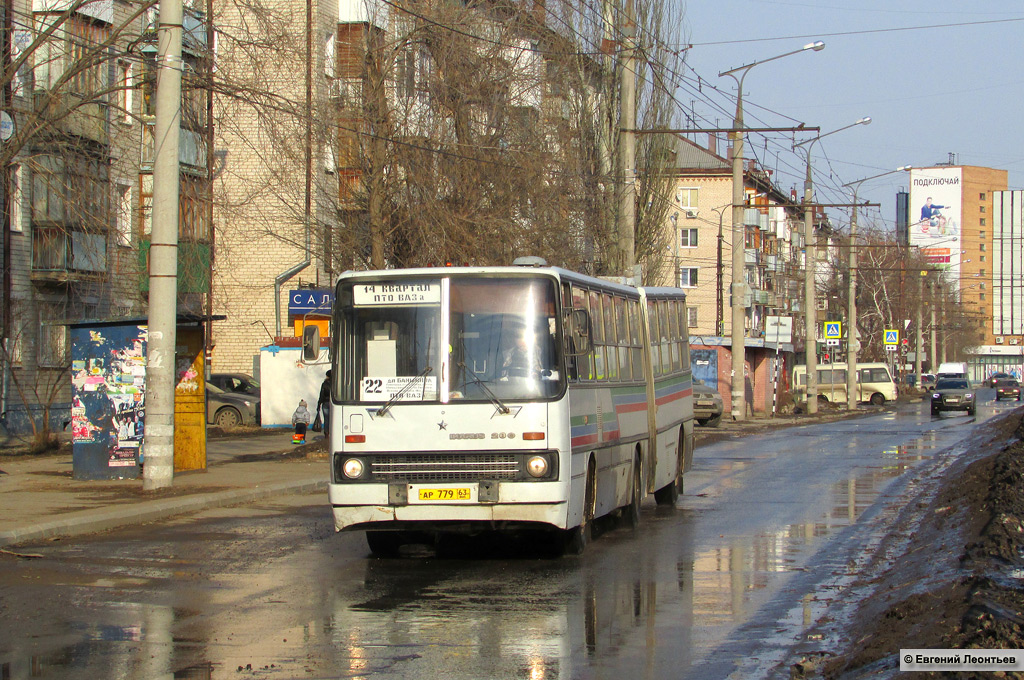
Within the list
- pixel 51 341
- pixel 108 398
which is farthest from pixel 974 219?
pixel 108 398

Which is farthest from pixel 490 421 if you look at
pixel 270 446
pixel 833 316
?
pixel 833 316

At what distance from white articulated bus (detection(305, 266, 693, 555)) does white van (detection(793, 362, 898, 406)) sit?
2386 inches

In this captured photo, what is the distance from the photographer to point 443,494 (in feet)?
35.1

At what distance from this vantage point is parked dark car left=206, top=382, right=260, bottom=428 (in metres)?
34.0

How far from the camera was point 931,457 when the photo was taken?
25281 mm

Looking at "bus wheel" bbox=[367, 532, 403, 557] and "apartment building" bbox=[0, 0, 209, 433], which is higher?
"apartment building" bbox=[0, 0, 209, 433]

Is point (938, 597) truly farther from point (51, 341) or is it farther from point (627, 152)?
point (51, 341)

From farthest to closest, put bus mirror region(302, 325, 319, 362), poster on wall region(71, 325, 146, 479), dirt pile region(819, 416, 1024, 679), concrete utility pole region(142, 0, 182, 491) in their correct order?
poster on wall region(71, 325, 146, 479), concrete utility pole region(142, 0, 182, 491), bus mirror region(302, 325, 319, 362), dirt pile region(819, 416, 1024, 679)

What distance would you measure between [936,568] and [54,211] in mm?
24646

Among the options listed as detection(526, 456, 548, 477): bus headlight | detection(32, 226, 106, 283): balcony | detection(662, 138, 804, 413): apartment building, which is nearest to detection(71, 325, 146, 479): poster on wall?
detection(526, 456, 548, 477): bus headlight

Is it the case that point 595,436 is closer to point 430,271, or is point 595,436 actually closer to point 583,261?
point 430,271

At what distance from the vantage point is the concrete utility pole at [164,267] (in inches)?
631

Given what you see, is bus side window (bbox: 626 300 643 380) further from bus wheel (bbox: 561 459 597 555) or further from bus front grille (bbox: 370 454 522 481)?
bus front grille (bbox: 370 454 522 481)

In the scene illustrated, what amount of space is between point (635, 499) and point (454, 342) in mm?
4147
